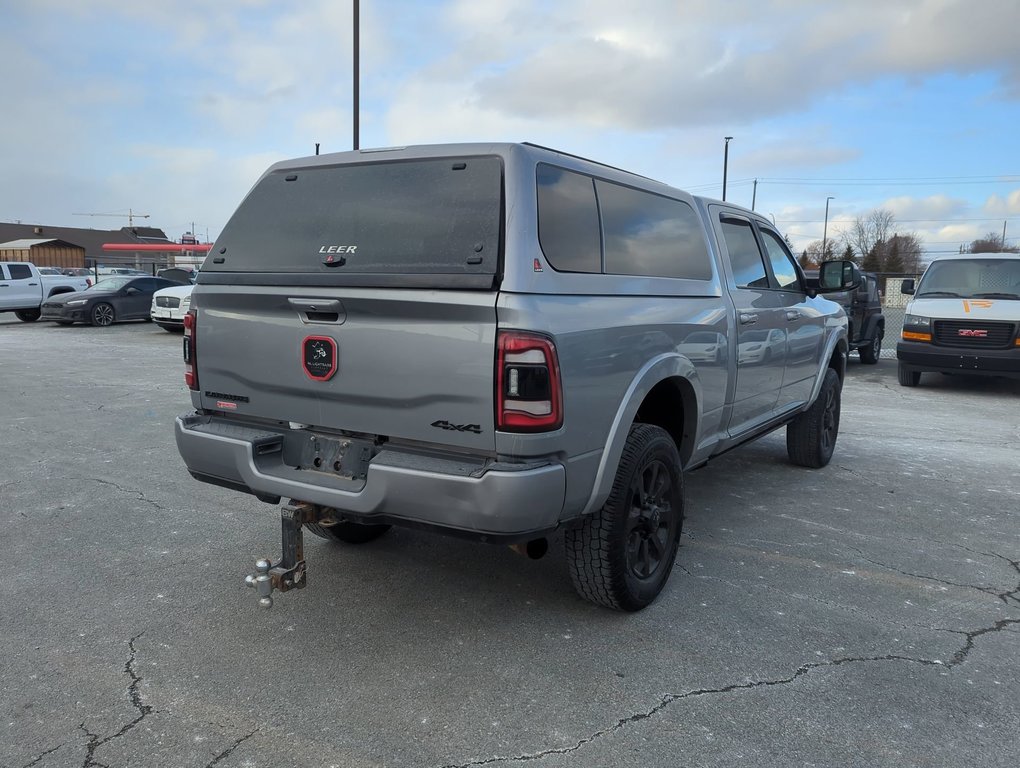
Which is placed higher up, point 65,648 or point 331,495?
point 331,495

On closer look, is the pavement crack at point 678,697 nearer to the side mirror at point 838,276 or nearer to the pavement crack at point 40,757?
the pavement crack at point 40,757

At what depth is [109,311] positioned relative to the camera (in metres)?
20.2

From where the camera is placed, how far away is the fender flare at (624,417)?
3217mm

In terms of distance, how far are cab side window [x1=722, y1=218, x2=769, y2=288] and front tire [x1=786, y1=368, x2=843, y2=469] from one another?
145 centimetres

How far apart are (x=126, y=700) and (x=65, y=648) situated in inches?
22.4

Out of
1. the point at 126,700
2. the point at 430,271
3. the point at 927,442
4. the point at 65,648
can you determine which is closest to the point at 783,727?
the point at 430,271

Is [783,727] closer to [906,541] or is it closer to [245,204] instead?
[906,541]

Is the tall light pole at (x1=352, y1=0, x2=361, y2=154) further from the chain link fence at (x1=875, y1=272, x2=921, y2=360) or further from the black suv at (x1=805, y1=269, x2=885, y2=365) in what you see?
the chain link fence at (x1=875, y1=272, x2=921, y2=360)

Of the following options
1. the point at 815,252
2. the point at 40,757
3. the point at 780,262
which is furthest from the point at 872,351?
the point at 815,252

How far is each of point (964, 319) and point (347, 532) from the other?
9377 millimetres

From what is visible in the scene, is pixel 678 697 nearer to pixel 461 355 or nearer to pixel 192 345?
pixel 461 355

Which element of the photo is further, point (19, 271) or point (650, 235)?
point (19, 271)

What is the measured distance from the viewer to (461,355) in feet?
9.57

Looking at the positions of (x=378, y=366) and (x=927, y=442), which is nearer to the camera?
(x=378, y=366)
